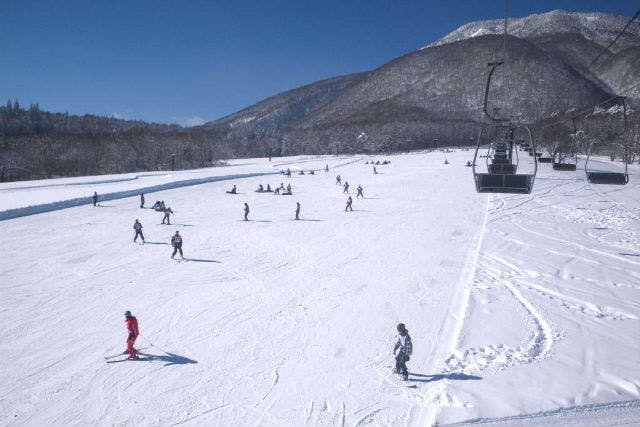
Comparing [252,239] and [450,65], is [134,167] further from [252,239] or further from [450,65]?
[450,65]

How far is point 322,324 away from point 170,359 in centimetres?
344

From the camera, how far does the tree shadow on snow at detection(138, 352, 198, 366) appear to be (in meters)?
7.53

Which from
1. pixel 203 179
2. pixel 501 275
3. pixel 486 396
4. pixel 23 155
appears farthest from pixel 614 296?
pixel 23 155

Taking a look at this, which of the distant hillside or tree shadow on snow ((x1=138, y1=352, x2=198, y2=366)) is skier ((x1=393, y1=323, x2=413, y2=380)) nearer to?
tree shadow on snow ((x1=138, y1=352, x2=198, y2=366))

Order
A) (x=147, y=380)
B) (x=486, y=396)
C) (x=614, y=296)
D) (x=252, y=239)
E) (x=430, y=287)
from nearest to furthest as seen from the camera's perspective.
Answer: (x=486, y=396) < (x=147, y=380) < (x=614, y=296) < (x=430, y=287) < (x=252, y=239)

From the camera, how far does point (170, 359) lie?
7.66 meters

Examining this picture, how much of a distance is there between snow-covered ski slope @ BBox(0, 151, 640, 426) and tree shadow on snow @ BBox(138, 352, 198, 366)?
0.07ft

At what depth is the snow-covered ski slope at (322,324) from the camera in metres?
6.25

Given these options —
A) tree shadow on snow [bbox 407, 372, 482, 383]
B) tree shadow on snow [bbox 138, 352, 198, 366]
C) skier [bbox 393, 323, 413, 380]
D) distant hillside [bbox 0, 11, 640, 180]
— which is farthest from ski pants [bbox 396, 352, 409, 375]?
distant hillside [bbox 0, 11, 640, 180]

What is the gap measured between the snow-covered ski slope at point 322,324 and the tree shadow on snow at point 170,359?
2cm

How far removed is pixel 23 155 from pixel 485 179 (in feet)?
230

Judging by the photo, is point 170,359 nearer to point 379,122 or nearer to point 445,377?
point 445,377

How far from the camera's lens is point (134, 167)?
64000 millimetres

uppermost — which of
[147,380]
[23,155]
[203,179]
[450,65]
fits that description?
[450,65]
